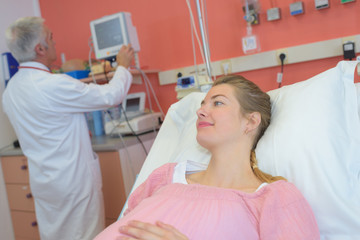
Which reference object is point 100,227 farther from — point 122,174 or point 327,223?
point 327,223

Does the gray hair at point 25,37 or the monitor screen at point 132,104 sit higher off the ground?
the gray hair at point 25,37

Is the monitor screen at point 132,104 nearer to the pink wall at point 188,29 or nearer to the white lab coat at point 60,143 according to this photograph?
the pink wall at point 188,29

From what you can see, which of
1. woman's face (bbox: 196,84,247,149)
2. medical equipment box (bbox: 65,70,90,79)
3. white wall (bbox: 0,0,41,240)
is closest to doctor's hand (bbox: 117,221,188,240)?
woman's face (bbox: 196,84,247,149)

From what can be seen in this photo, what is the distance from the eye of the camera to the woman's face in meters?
1.23

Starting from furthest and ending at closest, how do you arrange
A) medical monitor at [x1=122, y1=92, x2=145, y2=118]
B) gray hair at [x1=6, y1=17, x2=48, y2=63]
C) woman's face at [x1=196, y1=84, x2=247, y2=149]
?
medical monitor at [x1=122, y1=92, x2=145, y2=118] → gray hair at [x1=6, y1=17, x2=48, y2=63] → woman's face at [x1=196, y1=84, x2=247, y2=149]

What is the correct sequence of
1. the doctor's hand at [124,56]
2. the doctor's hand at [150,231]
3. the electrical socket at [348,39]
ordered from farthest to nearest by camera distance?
the doctor's hand at [124,56] → the electrical socket at [348,39] → the doctor's hand at [150,231]

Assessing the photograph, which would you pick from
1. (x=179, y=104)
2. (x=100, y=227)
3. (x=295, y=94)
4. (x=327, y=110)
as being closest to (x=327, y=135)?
(x=327, y=110)

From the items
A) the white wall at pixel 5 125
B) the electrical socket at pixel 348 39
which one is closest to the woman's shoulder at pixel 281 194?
the electrical socket at pixel 348 39

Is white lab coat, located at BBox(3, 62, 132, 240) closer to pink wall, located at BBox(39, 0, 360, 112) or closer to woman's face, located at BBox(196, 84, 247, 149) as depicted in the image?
pink wall, located at BBox(39, 0, 360, 112)

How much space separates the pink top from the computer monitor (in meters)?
1.52

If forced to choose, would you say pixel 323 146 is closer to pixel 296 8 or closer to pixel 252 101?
pixel 252 101

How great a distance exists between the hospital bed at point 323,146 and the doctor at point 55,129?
1.14 meters

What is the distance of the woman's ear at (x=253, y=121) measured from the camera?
1279 mm

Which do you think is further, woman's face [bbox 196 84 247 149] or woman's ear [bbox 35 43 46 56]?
woman's ear [bbox 35 43 46 56]
